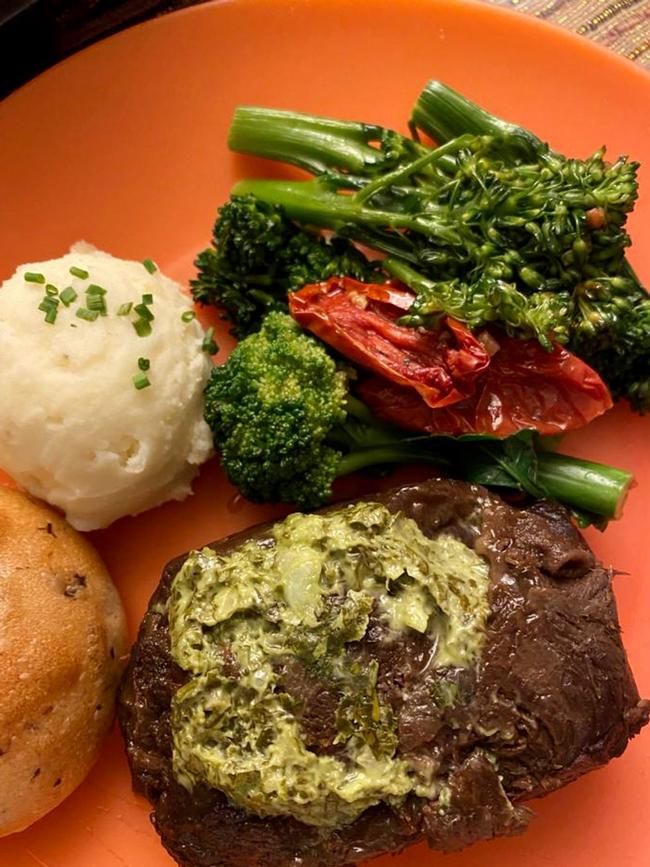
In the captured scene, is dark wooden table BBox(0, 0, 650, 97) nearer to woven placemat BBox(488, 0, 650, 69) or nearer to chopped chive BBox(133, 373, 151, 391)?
woven placemat BBox(488, 0, 650, 69)

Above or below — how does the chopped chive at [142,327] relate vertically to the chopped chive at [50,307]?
below

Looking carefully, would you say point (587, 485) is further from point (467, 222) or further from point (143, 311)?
point (143, 311)

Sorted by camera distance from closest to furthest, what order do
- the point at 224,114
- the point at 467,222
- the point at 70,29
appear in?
1. the point at 467,222
2. the point at 224,114
3. the point at 70,29

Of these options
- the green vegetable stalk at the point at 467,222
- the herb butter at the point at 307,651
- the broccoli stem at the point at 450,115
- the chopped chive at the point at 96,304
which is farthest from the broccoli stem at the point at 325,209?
the herb butter at the point at 307,651

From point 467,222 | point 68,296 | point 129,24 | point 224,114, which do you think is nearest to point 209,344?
point 68,296

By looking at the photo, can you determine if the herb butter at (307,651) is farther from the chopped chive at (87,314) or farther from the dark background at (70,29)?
the dark background at (70,29)

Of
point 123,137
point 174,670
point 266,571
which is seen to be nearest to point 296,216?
point 123,137
